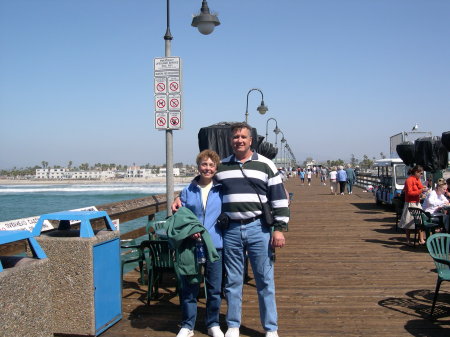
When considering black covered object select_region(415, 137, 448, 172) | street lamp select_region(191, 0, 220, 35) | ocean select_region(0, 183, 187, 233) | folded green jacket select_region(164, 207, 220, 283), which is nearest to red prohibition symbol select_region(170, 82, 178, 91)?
street lamp select_region(191, 0, 220, 35)

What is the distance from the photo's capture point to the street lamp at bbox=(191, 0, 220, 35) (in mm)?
8234

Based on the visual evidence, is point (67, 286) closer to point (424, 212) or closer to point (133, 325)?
point (133, 325)

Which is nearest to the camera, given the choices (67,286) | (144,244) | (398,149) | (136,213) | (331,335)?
(67,286)

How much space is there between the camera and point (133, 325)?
4.32 m

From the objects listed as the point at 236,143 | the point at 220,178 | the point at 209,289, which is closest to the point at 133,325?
the point at 209,289

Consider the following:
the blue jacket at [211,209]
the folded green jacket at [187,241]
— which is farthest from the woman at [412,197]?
the folded green jacket at [187,241]

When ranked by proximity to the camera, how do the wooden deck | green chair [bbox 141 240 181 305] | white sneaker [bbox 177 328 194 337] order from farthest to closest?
green chair [bbox 141 240 181 305]
the wooden deck
white sneaker [bbox 177 328 194 337]

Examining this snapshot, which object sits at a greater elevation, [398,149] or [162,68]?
[162,68]

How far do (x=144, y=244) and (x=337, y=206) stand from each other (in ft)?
45.3

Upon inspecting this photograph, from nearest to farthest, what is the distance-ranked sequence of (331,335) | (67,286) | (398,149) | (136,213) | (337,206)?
(67,286)
(331,335)
(136,213)
(398,149)
(337,206)

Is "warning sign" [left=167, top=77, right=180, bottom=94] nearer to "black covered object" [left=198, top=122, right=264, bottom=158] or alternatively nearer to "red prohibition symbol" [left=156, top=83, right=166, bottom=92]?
"red prohibition symbol" [left=156, top=83, right=166, bottom=92]

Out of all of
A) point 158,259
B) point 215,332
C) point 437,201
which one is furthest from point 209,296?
point 437,201

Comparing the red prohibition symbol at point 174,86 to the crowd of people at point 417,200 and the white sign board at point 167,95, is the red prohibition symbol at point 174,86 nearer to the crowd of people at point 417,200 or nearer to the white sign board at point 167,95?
the white sign board at point 167,95

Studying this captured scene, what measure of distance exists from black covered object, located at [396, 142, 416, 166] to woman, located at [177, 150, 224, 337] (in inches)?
447
